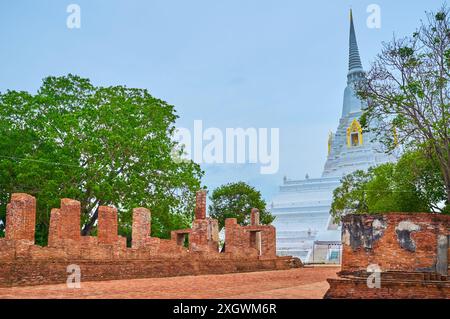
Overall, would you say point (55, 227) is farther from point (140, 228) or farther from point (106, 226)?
point (140, 228)

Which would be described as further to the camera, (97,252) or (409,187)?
(409,187)

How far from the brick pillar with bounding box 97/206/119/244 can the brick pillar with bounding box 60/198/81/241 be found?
1.21m

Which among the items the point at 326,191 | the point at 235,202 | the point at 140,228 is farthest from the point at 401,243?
the point at 326,191

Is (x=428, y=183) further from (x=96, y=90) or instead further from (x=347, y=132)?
(x=347, y=132)

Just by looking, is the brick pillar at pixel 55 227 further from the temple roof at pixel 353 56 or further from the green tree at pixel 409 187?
the temple roof at pixel 353 56

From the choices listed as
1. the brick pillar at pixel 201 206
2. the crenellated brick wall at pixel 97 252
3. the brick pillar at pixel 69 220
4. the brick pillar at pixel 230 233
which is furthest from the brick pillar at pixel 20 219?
the brick pillar at pixel 230 233

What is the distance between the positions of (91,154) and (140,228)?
5.37 metres

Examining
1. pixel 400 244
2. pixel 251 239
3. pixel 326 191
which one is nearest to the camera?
pixel 400 244

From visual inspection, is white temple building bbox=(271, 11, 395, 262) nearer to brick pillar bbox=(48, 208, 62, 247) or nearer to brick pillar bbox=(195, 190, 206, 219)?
brick pillar bbox=(195, 190, 206, 219)

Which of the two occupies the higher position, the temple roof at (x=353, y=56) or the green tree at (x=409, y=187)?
the temple roof at (x=353, y=56)

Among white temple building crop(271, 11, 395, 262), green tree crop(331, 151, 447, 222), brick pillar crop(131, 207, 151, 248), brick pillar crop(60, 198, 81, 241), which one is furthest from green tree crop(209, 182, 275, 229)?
brick pillar crop(60, 198, 81, 241)

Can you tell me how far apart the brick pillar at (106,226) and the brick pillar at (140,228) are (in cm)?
132

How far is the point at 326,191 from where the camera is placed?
2218 inches

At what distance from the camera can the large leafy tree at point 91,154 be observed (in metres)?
22.8
